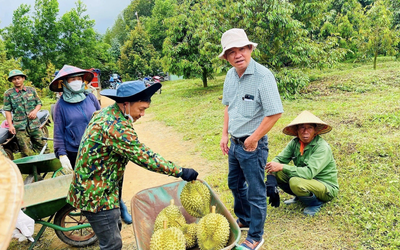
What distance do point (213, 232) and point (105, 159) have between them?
110 cm

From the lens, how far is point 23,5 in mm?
28281

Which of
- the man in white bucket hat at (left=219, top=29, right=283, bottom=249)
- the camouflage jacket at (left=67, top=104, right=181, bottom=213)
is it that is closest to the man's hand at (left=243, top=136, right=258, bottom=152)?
the man in white bucket hat at (left=219, top=29, right=283, bottom=249)

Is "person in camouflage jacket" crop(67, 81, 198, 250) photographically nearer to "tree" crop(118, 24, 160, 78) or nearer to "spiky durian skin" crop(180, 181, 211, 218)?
"spiky durian skin" crop(180, 181, 211, 218)

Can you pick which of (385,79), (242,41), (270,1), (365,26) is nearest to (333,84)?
(385,79)

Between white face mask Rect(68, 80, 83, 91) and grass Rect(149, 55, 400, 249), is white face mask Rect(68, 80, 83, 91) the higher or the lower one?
the higher one

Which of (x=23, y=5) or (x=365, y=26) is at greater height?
(x=23, y=5)

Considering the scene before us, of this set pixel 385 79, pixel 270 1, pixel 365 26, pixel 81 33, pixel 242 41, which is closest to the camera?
pixel 242 41

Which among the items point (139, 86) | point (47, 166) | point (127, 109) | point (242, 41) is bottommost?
point (47, 166)

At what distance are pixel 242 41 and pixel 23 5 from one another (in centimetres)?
3370

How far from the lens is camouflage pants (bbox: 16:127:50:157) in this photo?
231 inches

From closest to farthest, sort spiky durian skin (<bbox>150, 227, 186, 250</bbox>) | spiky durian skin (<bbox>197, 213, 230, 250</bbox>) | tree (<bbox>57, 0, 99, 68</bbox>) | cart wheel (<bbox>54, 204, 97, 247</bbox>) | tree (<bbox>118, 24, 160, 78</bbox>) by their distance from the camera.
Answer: spiky durian skin (<bbox>150, 227, 186, 250</bbox>), spiky durian skin (<bbox>197, 213, 230, 250</bbox>), cart wheel (<bbox>54, 204, 97, 247</bbox>), tree (<bbox>118, 24, 160, 78</bbox>), tree (<bbox>57, 0, 99, 68</bbox>)

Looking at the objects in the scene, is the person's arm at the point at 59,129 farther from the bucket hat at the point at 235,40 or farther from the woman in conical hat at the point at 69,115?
the bucket hat at the point at 235,40

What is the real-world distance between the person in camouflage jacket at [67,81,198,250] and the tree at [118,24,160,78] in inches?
929

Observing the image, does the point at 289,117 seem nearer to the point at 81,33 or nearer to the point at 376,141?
the point at 376,141
